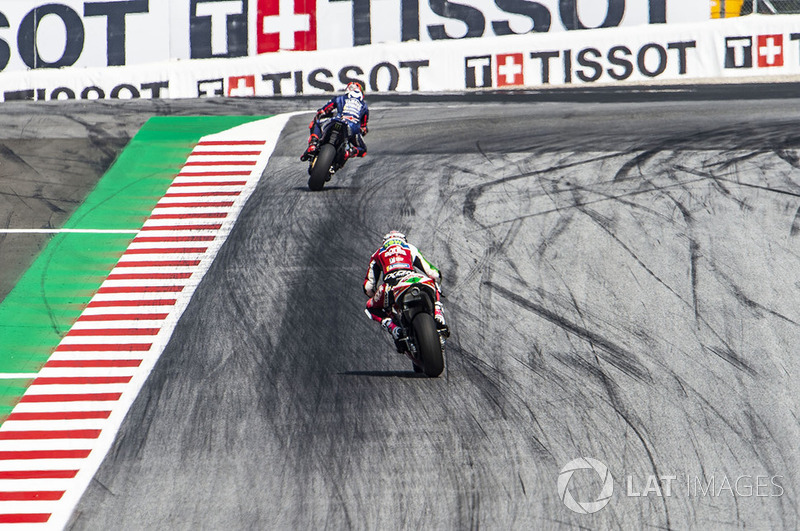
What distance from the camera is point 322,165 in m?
14.7

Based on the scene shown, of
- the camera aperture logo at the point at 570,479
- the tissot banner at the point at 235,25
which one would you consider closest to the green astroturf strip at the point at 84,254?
the camera aperture logo at the point at 570,479

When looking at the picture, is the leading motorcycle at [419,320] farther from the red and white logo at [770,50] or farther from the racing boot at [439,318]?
the red and white logo at [770,50]

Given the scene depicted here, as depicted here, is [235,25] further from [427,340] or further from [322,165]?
[427,340]

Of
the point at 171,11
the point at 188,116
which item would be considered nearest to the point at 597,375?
the point at 188,116

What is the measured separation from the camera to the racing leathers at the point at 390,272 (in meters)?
9.53

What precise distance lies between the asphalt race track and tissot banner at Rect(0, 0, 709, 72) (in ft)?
24.6

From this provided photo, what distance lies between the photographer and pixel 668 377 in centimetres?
927

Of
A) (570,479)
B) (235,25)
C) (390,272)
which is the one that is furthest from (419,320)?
(235,25)

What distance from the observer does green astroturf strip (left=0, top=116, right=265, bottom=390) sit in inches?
428

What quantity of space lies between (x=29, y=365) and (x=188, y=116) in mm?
11181

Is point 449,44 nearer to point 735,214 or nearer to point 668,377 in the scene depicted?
point 735,214

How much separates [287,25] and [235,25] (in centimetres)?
154

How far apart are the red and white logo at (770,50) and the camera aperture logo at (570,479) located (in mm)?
19182

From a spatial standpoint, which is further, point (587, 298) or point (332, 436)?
point (587, 298)
